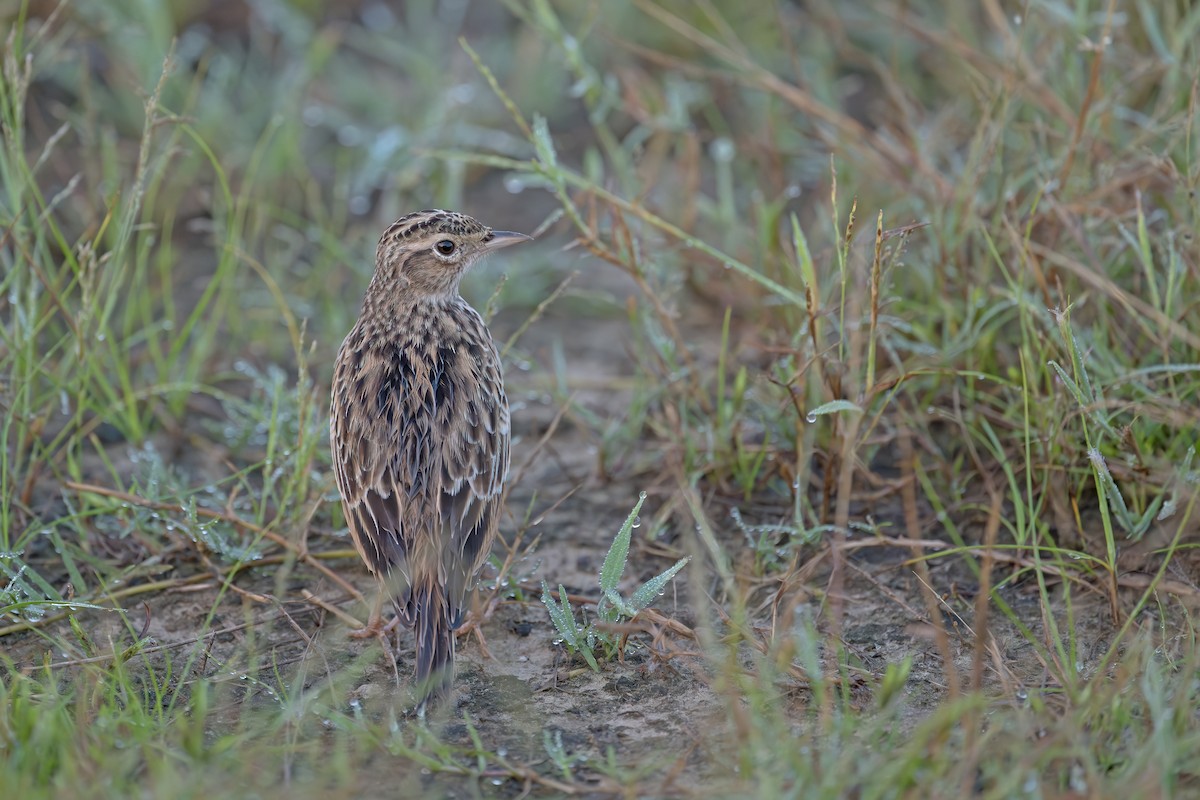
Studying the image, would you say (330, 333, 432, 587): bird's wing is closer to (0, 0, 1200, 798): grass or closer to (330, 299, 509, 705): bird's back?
(330, 299, 509, 705): bird's back

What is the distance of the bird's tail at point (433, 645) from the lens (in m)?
4.12

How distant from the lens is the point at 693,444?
5289 millimetres

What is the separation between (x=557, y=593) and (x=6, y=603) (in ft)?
6.21

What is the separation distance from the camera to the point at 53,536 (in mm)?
4852

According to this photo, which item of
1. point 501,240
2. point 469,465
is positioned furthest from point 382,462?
point 501,240

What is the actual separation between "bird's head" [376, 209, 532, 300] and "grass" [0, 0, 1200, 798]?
0.30 metres

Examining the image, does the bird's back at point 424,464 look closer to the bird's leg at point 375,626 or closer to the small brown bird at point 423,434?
the small brown bird at point 423,434

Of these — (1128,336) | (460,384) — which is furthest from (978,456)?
(460,384)

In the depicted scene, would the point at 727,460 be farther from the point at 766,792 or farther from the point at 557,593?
the point at 766,792

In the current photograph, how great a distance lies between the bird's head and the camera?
16.5 ft

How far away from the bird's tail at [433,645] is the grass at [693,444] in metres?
0.18

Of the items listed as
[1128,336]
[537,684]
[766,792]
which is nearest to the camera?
[766,792]

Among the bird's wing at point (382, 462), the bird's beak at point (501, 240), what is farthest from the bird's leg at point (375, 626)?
the bird's beak at point (501, 240)

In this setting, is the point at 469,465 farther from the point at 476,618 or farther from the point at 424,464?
the point at 476,618
